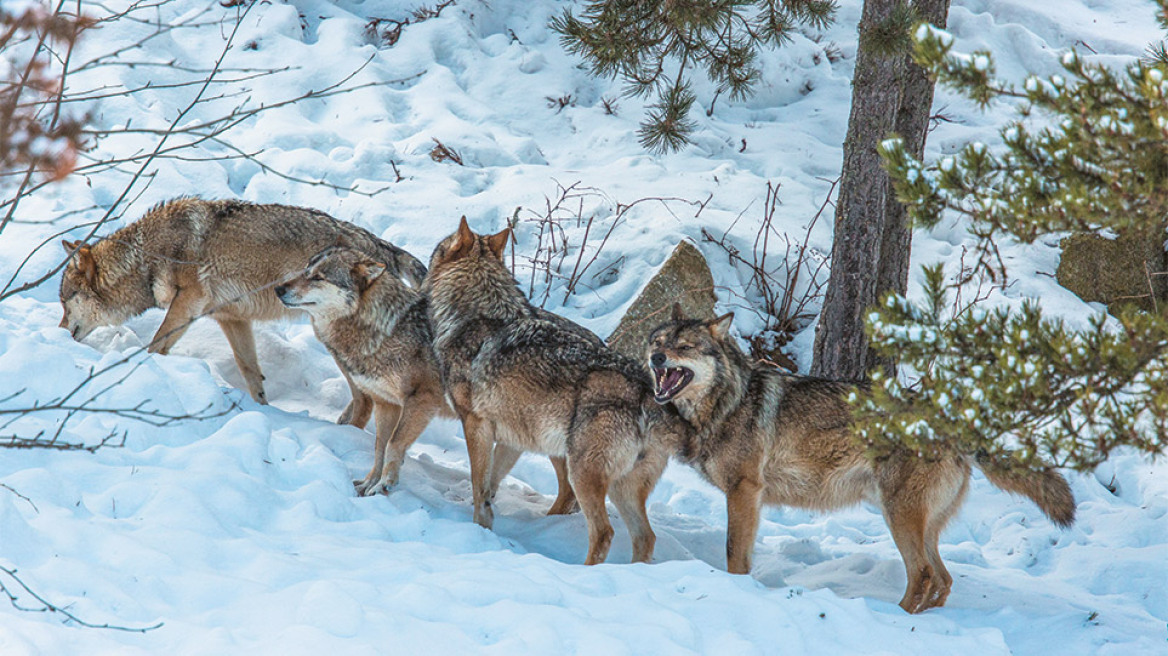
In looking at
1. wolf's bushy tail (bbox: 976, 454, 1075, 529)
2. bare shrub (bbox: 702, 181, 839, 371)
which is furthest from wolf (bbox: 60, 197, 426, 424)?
wolf's bushy tail (bbox: 976, 454, 1075, 529)

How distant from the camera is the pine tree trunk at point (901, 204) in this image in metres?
7.57

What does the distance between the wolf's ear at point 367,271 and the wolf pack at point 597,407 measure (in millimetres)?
13

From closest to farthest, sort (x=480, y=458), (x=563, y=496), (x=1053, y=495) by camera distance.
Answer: (x=1053, y=495) < (x=480, y=458) < (x=563, y=496)

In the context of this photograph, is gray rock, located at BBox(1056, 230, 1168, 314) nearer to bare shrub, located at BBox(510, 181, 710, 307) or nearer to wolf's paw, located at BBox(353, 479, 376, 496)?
bare shrub, located at BBox(510, 181, 710, 307)

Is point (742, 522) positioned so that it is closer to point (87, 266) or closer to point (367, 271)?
point (367, 271)

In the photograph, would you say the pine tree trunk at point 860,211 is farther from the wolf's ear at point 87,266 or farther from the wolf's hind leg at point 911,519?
the wolf's ear at point 87,266

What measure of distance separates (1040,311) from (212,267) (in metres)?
6.25

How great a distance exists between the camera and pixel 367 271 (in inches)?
263

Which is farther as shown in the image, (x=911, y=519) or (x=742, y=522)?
(x=742, y=522)

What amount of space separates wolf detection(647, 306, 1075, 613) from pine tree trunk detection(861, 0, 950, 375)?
2099mm

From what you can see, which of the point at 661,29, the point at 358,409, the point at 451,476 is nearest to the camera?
the point at 451,476

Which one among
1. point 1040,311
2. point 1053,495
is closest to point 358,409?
point 1053,495

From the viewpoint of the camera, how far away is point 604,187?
11.1 m

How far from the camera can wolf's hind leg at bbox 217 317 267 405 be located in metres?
7.62
